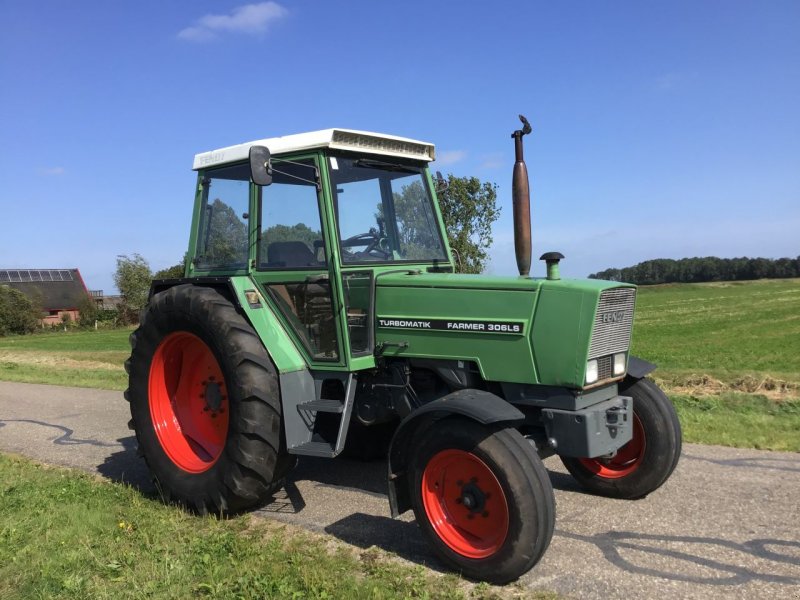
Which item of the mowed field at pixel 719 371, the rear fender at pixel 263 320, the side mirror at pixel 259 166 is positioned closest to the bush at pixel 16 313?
the mowed field at pixel 719 371

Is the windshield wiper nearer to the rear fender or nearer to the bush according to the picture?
the rear fender

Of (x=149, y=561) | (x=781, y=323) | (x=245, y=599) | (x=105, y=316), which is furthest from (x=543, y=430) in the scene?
(x=105, y=316)

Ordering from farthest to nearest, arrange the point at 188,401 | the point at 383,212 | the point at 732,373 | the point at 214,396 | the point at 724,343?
the point at 724,343, the point at 732,373, the point at 188,401, the point at 214,396, the point at 383,212

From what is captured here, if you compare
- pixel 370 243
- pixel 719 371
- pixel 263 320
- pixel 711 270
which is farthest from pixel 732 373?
pixel 711 270

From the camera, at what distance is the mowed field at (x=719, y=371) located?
21.5ft

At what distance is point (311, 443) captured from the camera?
4395 mm

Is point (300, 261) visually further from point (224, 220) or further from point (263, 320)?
point (224, 220)

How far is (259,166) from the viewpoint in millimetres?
4086

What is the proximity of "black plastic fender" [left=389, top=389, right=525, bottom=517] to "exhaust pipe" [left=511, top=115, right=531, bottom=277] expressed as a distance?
1005 mm

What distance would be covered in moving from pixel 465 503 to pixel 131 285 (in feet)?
179

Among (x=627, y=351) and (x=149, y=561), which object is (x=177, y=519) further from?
(x=627, y=351)

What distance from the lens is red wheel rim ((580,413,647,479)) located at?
4691mm

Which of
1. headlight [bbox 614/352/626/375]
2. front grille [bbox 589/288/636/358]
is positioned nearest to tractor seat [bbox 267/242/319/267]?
front grille [bbox 589/288/636/358]

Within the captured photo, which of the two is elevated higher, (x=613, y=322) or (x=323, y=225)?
(x=323, y=225)
